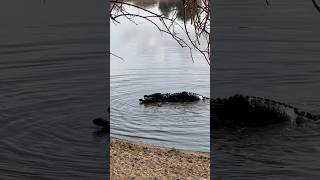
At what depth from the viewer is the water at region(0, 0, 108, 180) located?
6.90 m

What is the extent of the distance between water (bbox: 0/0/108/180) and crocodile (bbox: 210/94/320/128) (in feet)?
6.08

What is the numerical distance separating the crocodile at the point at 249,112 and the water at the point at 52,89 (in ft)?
6.08

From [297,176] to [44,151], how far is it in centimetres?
305

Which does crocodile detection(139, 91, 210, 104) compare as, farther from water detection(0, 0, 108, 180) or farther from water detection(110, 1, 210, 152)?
water detection(0, 0, 108, 180)

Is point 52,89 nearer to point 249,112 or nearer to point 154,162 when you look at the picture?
point 154,162

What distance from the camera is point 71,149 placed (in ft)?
23.7

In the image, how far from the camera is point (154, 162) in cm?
803

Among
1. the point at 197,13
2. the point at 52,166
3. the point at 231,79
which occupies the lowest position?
the point at 52,166

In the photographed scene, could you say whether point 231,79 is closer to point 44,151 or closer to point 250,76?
point 250,76

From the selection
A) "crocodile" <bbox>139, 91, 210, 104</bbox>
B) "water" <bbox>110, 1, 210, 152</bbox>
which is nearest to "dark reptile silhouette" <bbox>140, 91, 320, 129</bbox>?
"water" <bbox>110, 1, 210, 152</bbox>

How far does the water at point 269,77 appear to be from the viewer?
6770mm

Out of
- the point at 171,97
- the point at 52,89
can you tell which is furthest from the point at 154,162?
the point at 171,97

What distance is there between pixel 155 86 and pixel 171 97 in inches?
46.6

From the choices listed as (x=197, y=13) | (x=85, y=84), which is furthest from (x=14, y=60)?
(x=197, y=13)
